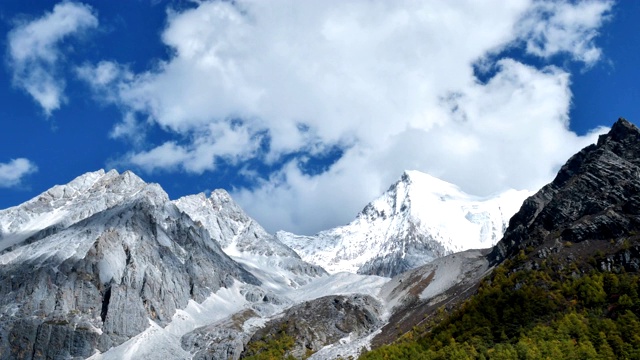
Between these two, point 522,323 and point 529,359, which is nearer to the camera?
point 529,359

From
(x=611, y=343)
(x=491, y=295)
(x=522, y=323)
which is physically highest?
(x=491, y=295)

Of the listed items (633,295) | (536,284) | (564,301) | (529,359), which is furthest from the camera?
(536,284)

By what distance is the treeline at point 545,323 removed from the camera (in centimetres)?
15188

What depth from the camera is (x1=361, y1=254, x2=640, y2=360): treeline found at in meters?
152

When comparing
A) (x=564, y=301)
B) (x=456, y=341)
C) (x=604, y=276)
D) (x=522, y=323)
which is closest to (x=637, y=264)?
(x=604, y=276)

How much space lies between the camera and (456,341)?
585 feet

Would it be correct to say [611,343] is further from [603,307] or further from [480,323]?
[480,323]

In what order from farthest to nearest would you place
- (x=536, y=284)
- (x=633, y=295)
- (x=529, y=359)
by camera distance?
1. (x=536, y=284)
2. (x=633, y=295)
3. (x=529, y=359)

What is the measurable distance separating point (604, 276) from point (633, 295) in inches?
627

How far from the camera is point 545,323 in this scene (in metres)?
171

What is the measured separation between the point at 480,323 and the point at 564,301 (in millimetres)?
21638

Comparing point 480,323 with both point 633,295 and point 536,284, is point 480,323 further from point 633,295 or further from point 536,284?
point 633,295

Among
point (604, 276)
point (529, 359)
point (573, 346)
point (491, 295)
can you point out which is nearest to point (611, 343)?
point (573, 346)

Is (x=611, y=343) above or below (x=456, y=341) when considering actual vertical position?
below
